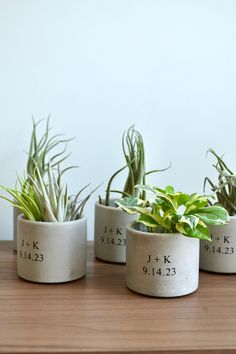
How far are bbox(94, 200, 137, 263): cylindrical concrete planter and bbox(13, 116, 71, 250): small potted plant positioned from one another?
12cm

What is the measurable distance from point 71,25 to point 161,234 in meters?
0.49

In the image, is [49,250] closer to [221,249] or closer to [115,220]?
[115,220]

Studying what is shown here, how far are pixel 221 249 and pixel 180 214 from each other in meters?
0.13

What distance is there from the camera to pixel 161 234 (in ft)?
2.07

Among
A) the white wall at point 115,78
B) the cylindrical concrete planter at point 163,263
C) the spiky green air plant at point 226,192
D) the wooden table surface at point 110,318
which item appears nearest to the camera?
the wooden table surface at point 110,318

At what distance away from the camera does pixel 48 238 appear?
67 centimetres

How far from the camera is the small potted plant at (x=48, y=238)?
2.21 feet

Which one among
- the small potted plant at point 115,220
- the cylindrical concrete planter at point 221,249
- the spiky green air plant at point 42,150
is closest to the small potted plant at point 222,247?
the cylindrical concrete planter at point 221,249

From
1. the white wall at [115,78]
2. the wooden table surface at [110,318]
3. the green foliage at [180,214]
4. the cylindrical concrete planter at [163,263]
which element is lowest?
the wooden table surface at [110,318]

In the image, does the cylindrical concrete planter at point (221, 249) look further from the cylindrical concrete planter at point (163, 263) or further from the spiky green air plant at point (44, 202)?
the spiky green air plant at point (44, 202)

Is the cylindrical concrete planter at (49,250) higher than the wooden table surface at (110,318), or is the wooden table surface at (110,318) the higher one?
the cylindrical concrete planter at (49,250)

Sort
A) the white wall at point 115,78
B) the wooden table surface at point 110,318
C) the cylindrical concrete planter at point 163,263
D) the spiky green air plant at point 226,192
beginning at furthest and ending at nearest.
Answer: the white wall at point 115,78, the spiky green air plant at point 226,192, the cylindrical concrete planter at point 163,263, the wooden table surface at point 110,318

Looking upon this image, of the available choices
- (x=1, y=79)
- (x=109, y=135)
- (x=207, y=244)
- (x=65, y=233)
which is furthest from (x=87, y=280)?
(x=1, y=79)

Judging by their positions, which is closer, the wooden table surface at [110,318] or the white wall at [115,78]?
the wooden table surface at [110,318]
